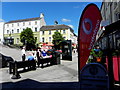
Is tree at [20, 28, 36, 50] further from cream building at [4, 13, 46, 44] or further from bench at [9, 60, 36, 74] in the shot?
bench at [9, 60, 36, 74]

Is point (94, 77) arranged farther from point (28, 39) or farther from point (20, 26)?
→ point (20, 26)

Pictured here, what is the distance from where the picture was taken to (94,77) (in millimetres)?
4203

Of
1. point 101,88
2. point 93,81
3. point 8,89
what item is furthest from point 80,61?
point 8,89

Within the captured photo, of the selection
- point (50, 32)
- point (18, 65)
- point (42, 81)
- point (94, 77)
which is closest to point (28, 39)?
point (50, 32)

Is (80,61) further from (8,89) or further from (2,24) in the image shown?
(2,24)

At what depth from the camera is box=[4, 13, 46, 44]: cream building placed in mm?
66312

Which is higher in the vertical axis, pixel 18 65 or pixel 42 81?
pixel 18 65

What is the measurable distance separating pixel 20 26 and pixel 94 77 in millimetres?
69691

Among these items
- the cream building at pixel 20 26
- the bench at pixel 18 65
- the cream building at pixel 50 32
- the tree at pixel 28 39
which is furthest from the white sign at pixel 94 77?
the cream building at pixel 20 26

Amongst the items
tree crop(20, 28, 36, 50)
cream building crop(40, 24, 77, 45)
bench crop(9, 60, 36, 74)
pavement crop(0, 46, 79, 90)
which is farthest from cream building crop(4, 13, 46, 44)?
pavement crop(0, 46, 79, 90)

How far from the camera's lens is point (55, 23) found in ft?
230

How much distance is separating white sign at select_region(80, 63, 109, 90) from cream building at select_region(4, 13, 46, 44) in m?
61.7

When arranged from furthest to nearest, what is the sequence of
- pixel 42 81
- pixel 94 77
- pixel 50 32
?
pixel 50 32, pixel 42 81, pixel 94 77

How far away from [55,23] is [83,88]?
6680 cm
